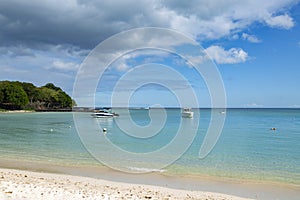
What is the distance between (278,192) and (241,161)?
7.16m

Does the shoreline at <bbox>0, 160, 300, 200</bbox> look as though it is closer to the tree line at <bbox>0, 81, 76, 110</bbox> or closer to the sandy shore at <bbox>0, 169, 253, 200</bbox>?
the sandy shore at <bbox>0, 169, 253, 200</bbox>

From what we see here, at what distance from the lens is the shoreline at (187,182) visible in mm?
10867

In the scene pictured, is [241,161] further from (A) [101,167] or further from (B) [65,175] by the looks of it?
(B) [65,175]


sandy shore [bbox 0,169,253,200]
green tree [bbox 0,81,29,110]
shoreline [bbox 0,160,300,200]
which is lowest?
shoreline [bbox 0,160,300,200]

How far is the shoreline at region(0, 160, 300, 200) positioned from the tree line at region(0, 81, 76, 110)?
99108 mm

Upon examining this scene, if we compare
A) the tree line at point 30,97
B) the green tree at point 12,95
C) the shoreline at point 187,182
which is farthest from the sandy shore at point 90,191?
the tree line at point 30,97

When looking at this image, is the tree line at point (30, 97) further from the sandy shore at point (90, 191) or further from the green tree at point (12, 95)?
the sandy shore at point (90, 191)

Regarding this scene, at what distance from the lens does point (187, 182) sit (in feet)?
40.2

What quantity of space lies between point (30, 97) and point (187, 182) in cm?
12336

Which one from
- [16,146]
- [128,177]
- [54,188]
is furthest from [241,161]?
[16,146]

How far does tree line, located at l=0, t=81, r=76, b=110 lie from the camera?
10394 cm

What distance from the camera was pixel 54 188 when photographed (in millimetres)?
9211

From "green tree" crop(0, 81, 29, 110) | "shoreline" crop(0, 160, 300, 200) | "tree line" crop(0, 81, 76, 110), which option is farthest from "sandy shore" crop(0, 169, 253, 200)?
"tree line" crop(0, 81, 76, 110)

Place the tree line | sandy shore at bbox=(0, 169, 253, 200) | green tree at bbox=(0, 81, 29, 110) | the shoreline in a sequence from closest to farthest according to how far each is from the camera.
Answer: sandy shore at bbox=(0, 169, 253, 200), the shoreline, green tree at bbox=(0, 81, 29, 110), the tree line
